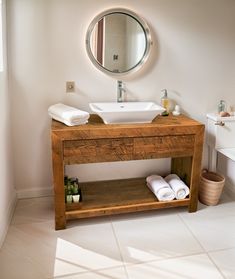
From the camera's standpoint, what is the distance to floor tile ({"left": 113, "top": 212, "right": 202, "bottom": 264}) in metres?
1.96

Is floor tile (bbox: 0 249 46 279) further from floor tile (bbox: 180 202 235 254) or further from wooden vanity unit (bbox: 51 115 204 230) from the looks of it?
floor tile (bbox: 180 202 235 254)

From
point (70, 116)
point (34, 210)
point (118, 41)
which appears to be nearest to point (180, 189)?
point (70, 116)

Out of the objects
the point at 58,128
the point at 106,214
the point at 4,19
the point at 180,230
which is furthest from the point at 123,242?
the point at 4,19

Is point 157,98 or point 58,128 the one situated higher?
point 157,98

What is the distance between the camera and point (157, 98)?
107 inches

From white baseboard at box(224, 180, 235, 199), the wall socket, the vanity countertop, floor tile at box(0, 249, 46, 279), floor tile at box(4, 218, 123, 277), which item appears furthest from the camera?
white baseboard at box(224, 180, 235, 199)

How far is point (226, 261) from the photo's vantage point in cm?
189

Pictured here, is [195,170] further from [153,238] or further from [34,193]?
[34,193]

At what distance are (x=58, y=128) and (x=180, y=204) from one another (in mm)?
1221

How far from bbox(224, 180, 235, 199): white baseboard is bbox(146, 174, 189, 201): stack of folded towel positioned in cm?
64

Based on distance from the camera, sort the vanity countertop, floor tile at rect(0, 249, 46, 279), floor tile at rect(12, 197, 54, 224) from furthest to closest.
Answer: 1. floor tile at rect(12, 197, 54, 224)
2. the vanity countertop
3. floor tile at rect(0, 249, 46, 279)

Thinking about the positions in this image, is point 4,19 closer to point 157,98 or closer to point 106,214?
point 157,98

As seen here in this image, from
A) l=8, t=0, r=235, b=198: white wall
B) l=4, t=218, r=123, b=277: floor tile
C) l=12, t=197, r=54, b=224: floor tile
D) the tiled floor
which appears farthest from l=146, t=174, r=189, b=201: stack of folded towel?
l=12, t=197, r=54, b=224: floor tile

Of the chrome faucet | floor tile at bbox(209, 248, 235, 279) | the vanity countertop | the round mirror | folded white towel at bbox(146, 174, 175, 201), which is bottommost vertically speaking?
floor tile at bbox(209, 248, 235, 279)
